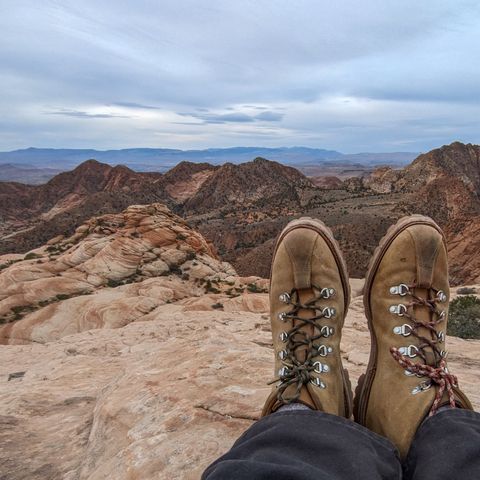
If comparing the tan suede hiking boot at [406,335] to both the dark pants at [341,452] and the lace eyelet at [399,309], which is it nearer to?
the lace eyelet at [399,309]

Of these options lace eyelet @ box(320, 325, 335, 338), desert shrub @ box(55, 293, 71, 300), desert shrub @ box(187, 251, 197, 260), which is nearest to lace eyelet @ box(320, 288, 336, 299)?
lace eyelet @ box(320, 325, 335, 338)

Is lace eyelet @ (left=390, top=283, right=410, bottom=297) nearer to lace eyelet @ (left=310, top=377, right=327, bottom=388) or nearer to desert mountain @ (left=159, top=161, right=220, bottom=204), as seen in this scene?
lace eyelet @ (left=310, top=377, right=327, bottom=388)

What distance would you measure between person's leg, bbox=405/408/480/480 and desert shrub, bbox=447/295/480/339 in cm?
642

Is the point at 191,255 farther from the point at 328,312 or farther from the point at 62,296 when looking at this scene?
the point at 328,312

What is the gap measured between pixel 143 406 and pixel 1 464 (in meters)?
1.00

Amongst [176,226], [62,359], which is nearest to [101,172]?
[176,226]

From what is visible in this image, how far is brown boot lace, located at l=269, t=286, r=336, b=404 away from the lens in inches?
96.3

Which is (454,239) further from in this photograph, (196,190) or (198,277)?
(196,190)

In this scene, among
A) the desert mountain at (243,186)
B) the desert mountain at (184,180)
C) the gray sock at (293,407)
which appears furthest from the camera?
the desert mountain at (184,180)

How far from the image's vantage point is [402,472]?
80.0 inches

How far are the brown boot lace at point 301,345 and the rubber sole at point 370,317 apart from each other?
338mm

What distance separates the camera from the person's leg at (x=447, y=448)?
1.76 m

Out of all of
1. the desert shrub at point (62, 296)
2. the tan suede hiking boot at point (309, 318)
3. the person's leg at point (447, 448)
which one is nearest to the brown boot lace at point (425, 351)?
the person's leg at point (447, 448)

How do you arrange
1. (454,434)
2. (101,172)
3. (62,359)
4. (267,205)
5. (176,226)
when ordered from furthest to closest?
(101,172) < (267,205) < (176,226) < (62,359) < (454,434)
